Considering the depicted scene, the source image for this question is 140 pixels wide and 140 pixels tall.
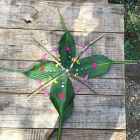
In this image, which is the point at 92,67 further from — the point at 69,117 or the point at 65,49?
the point at 69,117

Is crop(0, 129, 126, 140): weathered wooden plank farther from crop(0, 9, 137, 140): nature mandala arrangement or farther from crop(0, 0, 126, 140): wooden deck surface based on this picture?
crop(0, 9, 137, 140): nature mandala arrangement

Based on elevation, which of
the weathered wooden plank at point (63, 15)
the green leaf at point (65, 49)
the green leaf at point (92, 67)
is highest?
the weathered wooden plank at point (63, 15)

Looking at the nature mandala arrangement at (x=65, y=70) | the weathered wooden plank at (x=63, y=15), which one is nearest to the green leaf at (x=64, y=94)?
the nature mandala arrangement at (x=65, y=70)

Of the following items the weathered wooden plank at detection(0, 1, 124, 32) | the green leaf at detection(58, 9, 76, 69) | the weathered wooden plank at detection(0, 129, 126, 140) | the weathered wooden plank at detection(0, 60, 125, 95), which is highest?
the weathered wooden plank at detection(0, 1, 124, 32)

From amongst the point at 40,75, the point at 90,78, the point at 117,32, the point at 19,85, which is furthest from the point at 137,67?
the point at 19,85

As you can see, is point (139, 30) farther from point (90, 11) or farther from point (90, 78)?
point (90, 78)

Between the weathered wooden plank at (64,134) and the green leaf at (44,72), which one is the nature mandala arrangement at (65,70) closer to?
the green leaf at (44,72)

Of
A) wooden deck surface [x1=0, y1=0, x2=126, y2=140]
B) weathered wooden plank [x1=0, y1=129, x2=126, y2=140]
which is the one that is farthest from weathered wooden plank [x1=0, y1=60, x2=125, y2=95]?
weathered wooden plank [x1=0, y1=129, x2=126, y2=140]

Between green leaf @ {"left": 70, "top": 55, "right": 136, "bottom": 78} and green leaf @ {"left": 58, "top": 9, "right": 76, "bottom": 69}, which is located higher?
green leaf @ {"left": 58, "top": 9, "right": 76, "bottom": 69}
